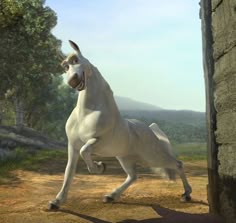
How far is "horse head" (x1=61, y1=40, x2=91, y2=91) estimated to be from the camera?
5051 mm

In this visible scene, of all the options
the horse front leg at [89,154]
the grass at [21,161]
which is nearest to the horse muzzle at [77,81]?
the horse front leg at [89,154]

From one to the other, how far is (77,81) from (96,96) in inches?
14.0

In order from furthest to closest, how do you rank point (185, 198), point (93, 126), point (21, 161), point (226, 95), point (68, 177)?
point (21, 161) → point (185, 198) → point (68, 177) → point (93, 126) → point (226, 95)

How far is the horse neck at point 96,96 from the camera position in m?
5.17

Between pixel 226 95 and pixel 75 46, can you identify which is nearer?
pixel 226 95

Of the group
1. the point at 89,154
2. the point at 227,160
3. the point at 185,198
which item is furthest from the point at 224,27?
the point at 185,198

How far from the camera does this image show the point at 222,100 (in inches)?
177

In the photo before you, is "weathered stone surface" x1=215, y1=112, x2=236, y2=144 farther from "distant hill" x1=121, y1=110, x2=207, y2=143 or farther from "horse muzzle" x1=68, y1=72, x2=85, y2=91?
"distant hill" x1=121, y1=110, x2=207, y2=143

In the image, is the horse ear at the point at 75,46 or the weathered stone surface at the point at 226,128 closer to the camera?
the weathered stone surface at the point at 226,128

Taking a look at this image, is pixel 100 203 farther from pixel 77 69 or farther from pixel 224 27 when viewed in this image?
pixel 224 27

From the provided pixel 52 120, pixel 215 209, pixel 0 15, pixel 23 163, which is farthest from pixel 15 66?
pixel 52 120

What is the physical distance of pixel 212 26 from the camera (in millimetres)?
4910

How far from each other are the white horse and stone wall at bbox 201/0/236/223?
1.09 metres

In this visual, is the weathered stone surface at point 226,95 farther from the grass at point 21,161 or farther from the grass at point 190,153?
the grass at point 190,153
